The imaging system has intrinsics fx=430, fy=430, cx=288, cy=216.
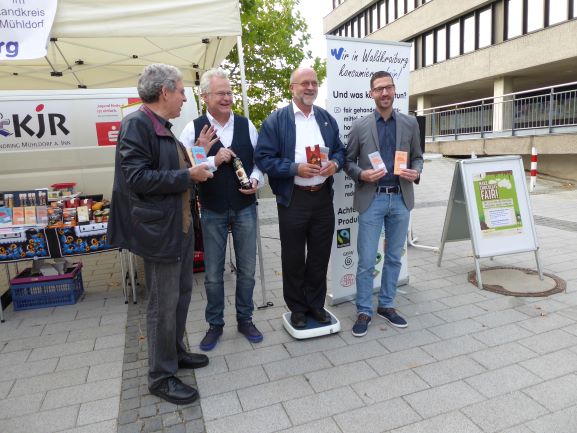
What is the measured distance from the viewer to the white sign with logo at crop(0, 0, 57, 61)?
324 centimetres

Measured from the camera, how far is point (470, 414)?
242 centimetres

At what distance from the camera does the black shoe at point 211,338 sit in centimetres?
329

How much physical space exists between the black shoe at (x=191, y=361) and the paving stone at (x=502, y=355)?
191 cm

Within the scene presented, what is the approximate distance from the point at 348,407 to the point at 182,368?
1.21 meters

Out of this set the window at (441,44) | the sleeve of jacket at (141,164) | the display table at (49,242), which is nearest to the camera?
the sleeve of jacket at (141,164)

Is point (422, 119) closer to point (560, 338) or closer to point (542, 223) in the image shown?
point (560, 338)

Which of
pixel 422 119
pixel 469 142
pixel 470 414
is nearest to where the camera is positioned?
pixel 470 414

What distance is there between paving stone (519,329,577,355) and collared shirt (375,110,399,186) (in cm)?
156

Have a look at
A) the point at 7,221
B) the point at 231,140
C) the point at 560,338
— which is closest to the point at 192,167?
the point at 231,140

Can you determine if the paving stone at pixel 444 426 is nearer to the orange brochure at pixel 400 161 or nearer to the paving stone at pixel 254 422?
the paving stone at pixel 254 422

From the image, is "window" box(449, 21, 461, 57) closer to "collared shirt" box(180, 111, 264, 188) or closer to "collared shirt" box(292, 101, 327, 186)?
"collared shirt" box(292, 101, 327, 186)

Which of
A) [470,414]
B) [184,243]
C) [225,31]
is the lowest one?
[470,414]

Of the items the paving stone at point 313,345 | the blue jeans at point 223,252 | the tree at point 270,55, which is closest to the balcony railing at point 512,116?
the tree at point 270,55

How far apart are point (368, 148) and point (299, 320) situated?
58.5 inches
